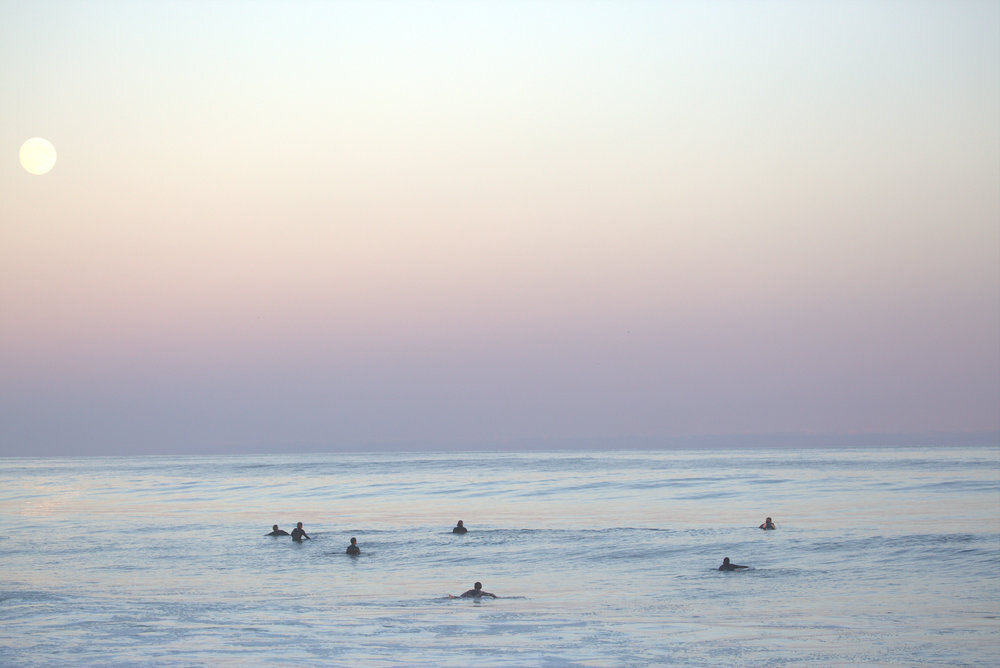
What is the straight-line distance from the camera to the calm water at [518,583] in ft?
73.3

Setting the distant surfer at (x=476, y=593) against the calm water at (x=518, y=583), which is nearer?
the calm water at (x=518, y=583)

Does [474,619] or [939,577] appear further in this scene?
[939,577]

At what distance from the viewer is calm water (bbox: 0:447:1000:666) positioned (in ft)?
73.3

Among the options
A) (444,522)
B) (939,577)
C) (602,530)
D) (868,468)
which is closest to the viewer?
(939,577)

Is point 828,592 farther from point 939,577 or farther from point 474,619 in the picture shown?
point 474,619

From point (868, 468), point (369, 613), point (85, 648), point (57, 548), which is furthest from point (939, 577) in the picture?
point (868, 468)

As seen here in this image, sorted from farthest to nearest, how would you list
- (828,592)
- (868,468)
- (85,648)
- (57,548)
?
1. (868,468)
2. (57,548)
3. (828,592)
4. (85,648)

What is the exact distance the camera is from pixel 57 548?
142 feet

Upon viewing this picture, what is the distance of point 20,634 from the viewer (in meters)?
23.8

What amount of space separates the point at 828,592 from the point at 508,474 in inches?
3432

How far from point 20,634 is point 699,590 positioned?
1975 cm

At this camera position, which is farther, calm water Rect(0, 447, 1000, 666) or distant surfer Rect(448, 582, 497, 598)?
distant surfer Rect(448, 582, 497, 598)

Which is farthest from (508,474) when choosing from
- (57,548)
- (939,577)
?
(939,577)

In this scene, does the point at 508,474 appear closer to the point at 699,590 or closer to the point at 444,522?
the point at 444,522
